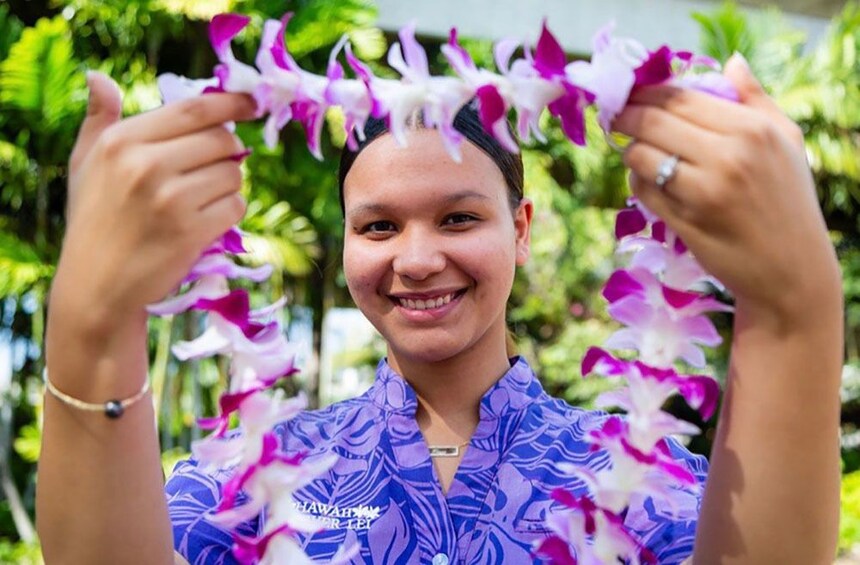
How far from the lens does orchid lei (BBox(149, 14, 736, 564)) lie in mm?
846

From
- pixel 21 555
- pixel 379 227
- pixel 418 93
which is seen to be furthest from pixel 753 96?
pixel 21 555

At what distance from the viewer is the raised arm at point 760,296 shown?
79cm

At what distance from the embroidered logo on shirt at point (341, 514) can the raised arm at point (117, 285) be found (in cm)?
41

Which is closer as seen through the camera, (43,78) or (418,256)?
(418,256)

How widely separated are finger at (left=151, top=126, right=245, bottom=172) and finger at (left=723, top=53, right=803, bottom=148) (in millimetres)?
441

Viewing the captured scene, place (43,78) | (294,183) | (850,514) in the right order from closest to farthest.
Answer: (43,78)
(850,514)
(294,183)

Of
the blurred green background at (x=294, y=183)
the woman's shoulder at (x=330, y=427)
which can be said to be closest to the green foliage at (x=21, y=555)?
the blurred green background at (x=294, y=183)

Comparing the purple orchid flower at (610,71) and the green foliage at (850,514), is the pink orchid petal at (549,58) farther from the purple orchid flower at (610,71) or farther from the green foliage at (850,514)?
the green foliage at (850,514)

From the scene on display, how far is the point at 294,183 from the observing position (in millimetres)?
7953

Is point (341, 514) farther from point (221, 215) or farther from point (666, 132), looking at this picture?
point (666, 132)

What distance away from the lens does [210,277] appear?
0.89m

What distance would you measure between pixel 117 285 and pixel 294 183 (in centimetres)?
724

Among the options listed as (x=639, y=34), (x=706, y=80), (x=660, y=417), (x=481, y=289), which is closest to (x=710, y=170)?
(x=706, y=80)

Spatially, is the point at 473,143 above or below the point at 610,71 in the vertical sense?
below
